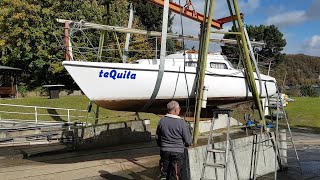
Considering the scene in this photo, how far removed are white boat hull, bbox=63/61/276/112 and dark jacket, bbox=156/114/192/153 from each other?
3774mm

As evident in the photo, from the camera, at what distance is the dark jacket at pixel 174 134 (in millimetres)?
6879

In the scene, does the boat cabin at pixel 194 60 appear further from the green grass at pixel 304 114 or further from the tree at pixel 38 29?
Result: the tree at pixel 38 29

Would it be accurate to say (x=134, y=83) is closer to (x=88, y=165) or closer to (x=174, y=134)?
(x=88, y=165)

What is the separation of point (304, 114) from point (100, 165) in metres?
24.0

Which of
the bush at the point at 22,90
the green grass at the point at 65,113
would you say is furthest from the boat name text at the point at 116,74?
the bush at the point at 22,90

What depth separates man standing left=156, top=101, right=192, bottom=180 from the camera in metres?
6.89

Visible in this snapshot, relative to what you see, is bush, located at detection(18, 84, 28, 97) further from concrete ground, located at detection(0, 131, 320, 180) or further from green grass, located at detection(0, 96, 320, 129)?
concrete ground, located at detection(0, 131, 320, 180)

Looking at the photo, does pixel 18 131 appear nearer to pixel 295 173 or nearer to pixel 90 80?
pixel 90 80

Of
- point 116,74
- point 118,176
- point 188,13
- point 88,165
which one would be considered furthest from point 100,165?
point 188,13

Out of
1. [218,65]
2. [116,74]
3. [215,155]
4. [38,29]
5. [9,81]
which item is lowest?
[215,155]

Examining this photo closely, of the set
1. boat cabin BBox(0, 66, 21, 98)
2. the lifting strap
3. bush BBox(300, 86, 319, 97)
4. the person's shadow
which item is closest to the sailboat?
the lifting strap

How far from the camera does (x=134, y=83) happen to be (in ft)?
34.9

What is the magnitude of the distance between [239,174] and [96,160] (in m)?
4.62

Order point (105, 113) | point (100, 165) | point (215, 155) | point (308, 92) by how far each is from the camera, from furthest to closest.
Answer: point (308, 92), point (105, 113), point (100, 165), point (215, 155)
